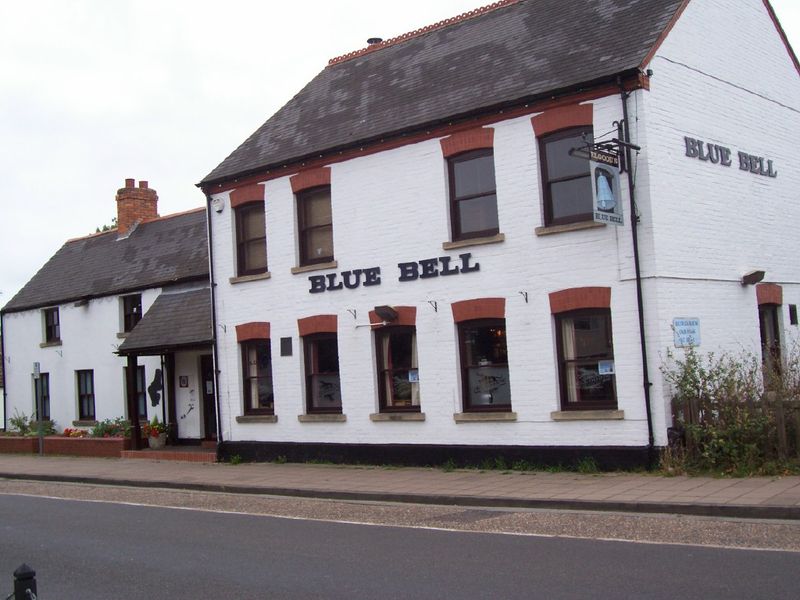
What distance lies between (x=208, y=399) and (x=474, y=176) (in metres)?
10.5

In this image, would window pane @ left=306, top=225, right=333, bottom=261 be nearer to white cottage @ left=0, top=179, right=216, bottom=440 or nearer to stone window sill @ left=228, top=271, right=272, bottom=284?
stone window sill @ left=228, top=271, right=272, bottom=284

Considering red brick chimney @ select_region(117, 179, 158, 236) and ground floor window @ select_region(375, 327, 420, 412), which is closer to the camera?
ground floor window @ select_region(375, 327, 420, 412)

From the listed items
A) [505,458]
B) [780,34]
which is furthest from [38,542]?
[780,34]

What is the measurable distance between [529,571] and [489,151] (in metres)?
9.57

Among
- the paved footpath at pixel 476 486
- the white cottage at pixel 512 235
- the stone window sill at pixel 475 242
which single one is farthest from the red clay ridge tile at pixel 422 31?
the paved footpath at pixel 476 486

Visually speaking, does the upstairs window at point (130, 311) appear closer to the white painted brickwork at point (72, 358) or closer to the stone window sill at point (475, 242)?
the white painted brickwork at point (72, 358)

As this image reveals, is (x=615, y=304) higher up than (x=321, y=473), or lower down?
higher up

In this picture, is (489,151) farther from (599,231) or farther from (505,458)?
(505,458)

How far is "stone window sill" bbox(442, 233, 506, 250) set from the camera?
16.1m

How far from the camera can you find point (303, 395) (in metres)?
19.2

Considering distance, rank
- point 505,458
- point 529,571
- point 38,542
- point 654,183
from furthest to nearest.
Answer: point 505,458, point 654,183, point 38,542, point 529,571

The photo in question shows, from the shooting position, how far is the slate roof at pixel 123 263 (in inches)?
1019

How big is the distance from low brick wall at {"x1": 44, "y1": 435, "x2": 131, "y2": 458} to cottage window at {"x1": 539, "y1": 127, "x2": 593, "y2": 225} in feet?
44.8

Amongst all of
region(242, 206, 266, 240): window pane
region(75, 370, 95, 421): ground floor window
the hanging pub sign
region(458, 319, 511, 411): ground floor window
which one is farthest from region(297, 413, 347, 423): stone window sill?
region(75, 370, 95, 421): ground floor window
